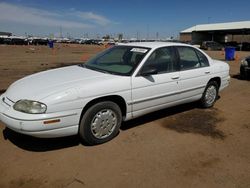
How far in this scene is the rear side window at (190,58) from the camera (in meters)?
5.52

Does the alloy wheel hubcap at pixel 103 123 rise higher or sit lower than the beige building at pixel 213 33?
lower

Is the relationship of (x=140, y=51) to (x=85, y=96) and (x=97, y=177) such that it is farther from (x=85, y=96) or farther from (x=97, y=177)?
(x=97, y=177)

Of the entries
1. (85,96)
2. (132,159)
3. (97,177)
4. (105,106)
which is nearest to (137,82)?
(105,106)

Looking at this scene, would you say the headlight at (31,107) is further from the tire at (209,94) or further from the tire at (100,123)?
the tire at (209,94)

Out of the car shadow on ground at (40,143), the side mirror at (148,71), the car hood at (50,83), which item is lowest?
the car shadow on ground at (40,143)

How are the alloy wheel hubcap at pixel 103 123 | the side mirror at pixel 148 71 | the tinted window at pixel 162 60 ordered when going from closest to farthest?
the alloy wheel hubcap at pixel 103 123
the side mirror at pixel 148 71
the tinted window at pixel 162 60

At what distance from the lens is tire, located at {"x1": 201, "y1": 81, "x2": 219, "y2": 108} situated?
245 inches

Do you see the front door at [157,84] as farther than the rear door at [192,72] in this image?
No

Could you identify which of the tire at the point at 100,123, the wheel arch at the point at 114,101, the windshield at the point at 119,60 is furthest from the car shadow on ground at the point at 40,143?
the windshield at the point at 119,60

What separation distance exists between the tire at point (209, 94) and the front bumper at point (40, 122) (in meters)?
→ 3.36

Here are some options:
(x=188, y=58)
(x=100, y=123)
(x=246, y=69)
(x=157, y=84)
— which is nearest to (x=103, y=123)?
(x=100, y=123)

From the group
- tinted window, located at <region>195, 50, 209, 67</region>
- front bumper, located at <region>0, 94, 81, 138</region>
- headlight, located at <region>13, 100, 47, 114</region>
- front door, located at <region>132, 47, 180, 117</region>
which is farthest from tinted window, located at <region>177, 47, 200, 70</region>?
headlight, located at <region>13, 100, 47, 114</region>

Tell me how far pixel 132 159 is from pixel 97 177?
65 centimetres

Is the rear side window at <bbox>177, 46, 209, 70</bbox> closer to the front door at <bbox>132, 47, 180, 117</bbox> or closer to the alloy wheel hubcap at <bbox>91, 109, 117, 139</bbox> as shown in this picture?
the front door at <bbox>132, 47, 180, 117</bbox>
